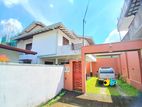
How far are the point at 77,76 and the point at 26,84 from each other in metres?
4.95

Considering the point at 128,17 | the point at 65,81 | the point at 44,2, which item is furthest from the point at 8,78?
the point at 128,17

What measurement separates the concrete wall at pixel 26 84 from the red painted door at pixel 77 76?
6.40 ft

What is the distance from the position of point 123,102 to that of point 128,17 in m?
7.89

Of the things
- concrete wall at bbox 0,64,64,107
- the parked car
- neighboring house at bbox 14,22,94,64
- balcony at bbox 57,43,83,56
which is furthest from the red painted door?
the parked car

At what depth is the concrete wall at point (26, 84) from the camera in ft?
17.1

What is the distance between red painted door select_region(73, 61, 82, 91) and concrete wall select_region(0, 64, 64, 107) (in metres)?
1.95

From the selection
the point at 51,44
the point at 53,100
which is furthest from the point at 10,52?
the point at 51,44

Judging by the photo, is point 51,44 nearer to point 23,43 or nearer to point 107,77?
point 23,43

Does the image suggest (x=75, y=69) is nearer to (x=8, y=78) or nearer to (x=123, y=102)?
(x=123, y=102)

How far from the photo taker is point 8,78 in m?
5.33

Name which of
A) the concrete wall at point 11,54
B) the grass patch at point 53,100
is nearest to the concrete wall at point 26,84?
the grass patch at point 53,100

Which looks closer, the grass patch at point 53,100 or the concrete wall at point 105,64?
the grass patch at point 53,100

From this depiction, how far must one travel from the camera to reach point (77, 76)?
34.1 feet

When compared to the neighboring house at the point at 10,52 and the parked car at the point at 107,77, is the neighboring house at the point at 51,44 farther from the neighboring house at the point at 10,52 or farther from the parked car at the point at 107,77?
the neighboring house at the point at 10,52
